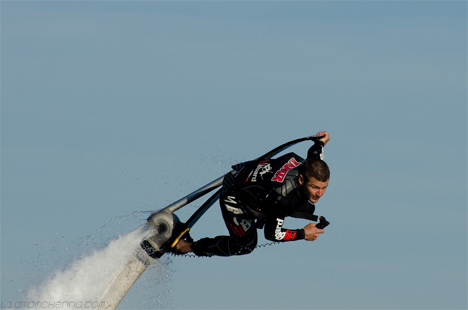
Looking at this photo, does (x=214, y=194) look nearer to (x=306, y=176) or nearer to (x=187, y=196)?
(x=187, y=196)

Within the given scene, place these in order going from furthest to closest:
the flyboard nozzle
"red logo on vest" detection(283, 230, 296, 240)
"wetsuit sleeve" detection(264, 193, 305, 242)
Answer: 1. the flyboard nozzle
2. "red logo on vest" detection(283, 230, 296, 240)
3. "wetsuit sleeve" detection(264, 193, 305, 242)

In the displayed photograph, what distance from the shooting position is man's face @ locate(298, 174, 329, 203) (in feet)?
38.9

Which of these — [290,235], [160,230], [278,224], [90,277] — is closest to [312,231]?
[290,235]

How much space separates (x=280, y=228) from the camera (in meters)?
12.5

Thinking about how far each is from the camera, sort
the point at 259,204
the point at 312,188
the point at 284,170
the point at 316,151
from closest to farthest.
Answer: the point at 312,188 < the point at 284,170 < the point at 259,204 < the point at 316,151

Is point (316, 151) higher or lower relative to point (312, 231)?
higher

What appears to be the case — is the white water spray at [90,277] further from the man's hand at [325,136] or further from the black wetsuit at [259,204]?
the man's hand at [325,136]

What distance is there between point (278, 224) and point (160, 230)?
2820 millimetres

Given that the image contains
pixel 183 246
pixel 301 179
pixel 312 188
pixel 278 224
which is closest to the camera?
pixel 312 188

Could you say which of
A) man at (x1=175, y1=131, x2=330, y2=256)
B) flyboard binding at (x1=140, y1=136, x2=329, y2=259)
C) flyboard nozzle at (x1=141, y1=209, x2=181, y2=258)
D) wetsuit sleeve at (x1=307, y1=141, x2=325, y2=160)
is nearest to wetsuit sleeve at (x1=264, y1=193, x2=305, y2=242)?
man at (x1=175, y1=131, x2=330, y2=256)

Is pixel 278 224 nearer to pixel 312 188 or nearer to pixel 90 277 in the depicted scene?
pixel 312 188

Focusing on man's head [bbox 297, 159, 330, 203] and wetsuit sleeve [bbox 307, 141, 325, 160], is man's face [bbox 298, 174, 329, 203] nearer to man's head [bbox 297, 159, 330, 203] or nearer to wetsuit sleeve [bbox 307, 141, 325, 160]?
man's head [bbox 297, 159, 330, 203]

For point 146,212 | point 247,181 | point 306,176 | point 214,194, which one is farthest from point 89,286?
point 306,176

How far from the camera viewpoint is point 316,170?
38.7ft
